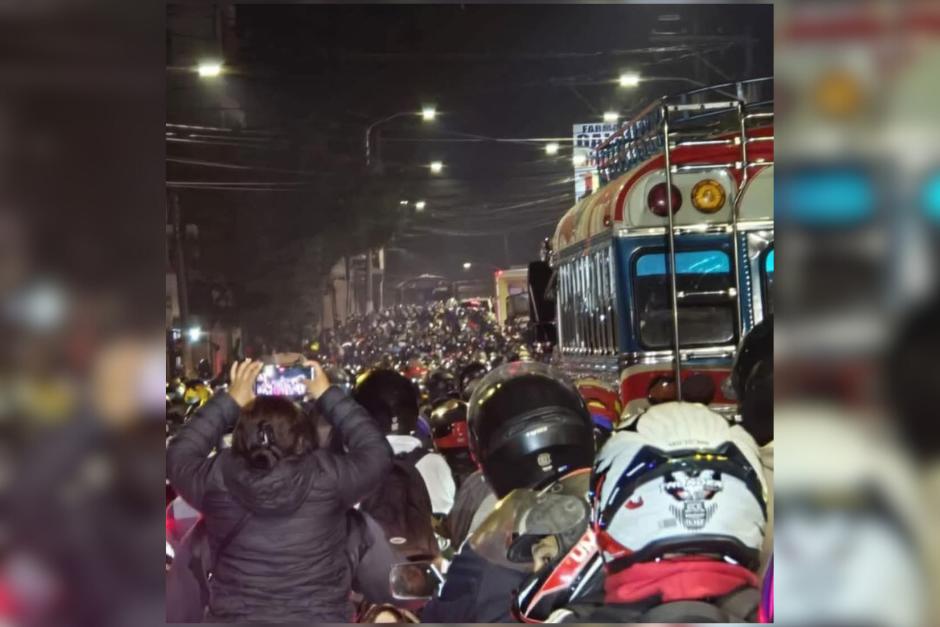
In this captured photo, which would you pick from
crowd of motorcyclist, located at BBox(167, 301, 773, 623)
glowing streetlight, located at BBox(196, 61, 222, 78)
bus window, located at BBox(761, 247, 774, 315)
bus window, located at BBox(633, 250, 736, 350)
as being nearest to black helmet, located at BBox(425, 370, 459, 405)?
crowd of motorcyclist, located at BBox(167, 301, 773, 623)

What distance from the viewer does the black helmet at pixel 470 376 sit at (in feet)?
11.5

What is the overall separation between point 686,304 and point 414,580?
124cm

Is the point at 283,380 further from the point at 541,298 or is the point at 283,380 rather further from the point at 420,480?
the point at 541,298

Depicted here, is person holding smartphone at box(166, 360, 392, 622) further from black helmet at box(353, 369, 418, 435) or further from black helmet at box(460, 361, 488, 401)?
black helmet at box(460, 361, 488, 401)

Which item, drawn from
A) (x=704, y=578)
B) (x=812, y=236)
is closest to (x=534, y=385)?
(x=704, y=578)

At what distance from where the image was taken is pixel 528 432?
11.0ft

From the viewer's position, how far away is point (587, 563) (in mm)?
3213

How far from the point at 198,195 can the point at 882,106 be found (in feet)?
7.08

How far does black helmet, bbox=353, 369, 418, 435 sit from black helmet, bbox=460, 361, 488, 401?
16cm

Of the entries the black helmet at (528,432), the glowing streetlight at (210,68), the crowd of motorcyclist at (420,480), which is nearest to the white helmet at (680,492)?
the crowd of motorcyclist at (420,480)

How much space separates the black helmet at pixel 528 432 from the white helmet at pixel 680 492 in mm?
226

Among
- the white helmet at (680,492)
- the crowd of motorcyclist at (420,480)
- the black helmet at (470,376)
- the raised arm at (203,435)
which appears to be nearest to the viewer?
the white helmet at (680,492)

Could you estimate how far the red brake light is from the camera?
3492mm

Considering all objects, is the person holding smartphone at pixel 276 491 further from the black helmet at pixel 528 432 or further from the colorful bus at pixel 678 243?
the colorful bus at pixel 678 243
